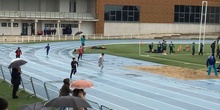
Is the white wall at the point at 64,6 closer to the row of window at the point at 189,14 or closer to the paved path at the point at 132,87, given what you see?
the row of window at the point at 189,14

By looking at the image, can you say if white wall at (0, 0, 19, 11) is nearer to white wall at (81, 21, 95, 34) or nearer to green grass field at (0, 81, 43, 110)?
white wall at (81, 21, 95, 34)

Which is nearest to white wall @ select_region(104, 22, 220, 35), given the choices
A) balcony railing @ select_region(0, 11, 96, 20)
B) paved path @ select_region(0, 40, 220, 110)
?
balcony railing @ select_region(0, 11, 96, 20)

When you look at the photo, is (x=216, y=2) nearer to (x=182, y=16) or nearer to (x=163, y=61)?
(x=182, y=16)

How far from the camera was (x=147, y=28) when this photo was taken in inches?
3054

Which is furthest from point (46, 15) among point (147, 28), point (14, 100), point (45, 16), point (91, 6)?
point (14, 100)

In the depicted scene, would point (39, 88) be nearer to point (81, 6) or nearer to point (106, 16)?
point (106, 16)

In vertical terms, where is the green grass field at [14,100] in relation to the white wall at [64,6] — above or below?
below

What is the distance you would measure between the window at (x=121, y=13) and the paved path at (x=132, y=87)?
38.0m

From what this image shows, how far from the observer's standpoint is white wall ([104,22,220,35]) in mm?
74875

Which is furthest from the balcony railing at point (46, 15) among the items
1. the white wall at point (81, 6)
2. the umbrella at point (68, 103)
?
the umbrella at point (68, 103)

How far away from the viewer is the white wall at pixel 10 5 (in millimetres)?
68188

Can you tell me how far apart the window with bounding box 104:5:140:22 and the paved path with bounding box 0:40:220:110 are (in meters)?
38.0

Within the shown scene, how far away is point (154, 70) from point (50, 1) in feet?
144

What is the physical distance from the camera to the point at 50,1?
240 ft
